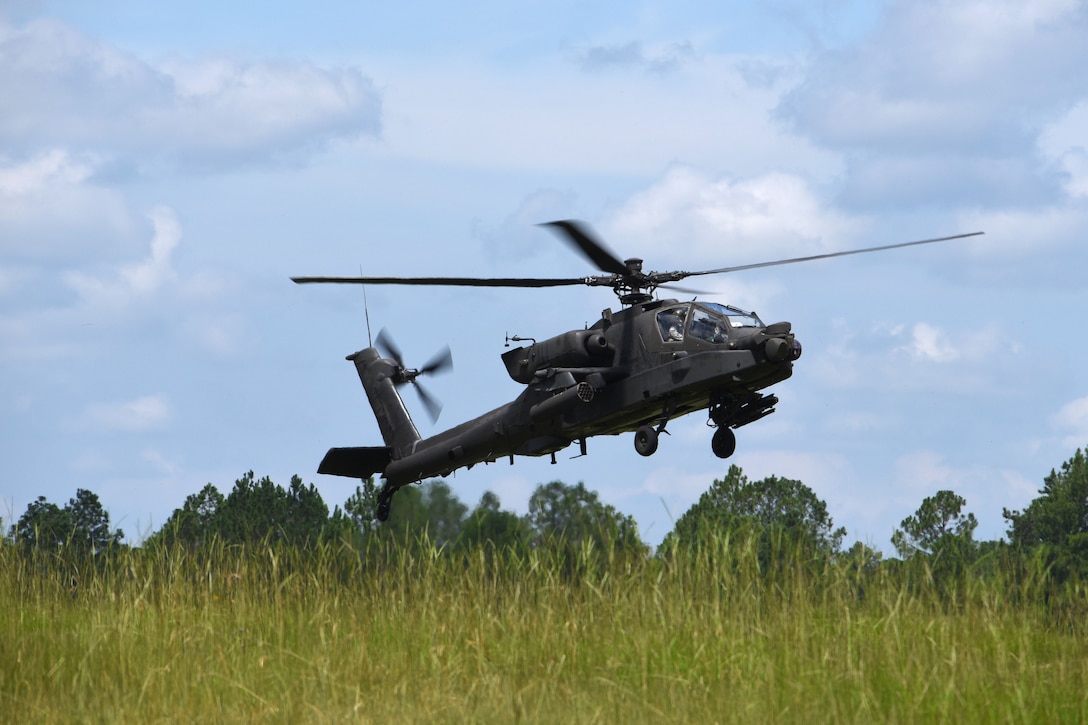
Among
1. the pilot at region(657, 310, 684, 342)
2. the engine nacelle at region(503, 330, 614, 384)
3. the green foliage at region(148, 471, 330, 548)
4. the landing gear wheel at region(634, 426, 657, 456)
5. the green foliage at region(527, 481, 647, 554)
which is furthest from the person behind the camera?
the green foliage at region(148, 471, 330, 548)

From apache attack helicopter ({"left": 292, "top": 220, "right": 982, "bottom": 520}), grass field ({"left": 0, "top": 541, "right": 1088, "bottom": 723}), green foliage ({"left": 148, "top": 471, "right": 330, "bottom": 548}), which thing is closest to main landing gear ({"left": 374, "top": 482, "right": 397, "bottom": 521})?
apache attack helicopter ({"left": 292, "top": 220, "right": 982, "bottom": 520})

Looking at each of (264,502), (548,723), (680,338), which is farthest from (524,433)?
(264,502)

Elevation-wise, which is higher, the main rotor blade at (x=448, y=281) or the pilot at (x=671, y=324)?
the main rotor blade at (x=448, y=281)

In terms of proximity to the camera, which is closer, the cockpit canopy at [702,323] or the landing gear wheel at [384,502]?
the cockpit canopy at [702,323]

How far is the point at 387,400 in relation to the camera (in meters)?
23.1

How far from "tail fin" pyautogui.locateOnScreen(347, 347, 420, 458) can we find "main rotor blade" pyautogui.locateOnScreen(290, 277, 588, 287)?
16.9 feet

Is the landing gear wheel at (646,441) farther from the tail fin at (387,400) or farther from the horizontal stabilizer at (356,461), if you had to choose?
the horizontal stabilizer at (356,461)

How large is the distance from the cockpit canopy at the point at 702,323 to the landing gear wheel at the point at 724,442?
4.45ft

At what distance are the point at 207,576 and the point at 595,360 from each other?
25.1 ft

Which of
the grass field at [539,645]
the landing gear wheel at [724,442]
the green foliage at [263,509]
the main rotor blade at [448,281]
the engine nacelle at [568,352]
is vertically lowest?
the grass field at [539,645]

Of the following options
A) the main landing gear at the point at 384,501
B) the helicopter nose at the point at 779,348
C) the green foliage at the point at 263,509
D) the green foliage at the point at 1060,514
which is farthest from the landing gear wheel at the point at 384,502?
the green foliage at the point at 1060,514

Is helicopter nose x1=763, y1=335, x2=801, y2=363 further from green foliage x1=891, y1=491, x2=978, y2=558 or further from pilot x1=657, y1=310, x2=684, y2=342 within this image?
green foliage x1=891, y1=491, x2=978, y2=558

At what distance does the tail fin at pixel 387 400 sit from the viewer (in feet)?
73.2

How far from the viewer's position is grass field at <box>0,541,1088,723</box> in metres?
8.72
